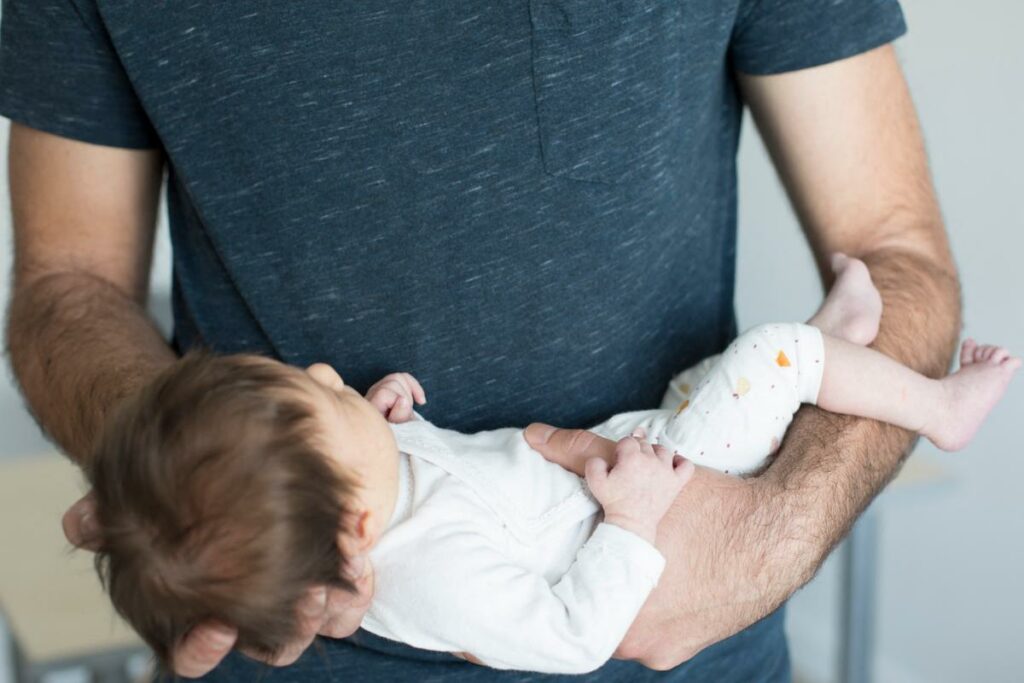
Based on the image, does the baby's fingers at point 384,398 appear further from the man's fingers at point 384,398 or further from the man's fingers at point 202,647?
the man's fingers at point 202,647

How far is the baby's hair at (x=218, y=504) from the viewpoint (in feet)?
3.22

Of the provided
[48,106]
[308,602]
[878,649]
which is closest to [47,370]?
[48,106]

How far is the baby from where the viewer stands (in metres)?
0.98

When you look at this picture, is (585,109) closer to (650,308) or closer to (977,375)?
(650,308)

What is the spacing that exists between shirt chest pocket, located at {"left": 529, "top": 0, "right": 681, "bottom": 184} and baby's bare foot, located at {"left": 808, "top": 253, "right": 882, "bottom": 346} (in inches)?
11.0

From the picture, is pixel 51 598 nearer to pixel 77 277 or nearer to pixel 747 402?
pixel 77 277

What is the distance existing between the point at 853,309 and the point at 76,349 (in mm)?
845

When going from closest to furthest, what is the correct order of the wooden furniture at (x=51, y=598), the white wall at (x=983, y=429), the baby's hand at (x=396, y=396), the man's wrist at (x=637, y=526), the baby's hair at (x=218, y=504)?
the baby's hair at (x=218, y=504) → the man's wrist at (x=637, y=526) → the baby's hand at (x=396, y=396) → the wooden furniture at (x=51, y=598) → the white wall at (x=983, y=429)

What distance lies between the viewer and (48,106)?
131 cm

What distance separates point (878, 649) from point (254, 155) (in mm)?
2724

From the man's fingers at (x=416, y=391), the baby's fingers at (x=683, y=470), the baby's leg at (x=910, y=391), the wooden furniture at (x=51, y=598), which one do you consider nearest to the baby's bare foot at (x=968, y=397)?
the baby's leg at (x=910, y=391)

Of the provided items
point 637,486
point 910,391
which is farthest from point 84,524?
point 910,391

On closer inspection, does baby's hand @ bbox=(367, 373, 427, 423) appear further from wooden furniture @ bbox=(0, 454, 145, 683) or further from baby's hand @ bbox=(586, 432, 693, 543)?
wooden furniture @ bbox=(0, 454, 145, 683)

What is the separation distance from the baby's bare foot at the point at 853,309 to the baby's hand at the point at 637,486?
31cm
